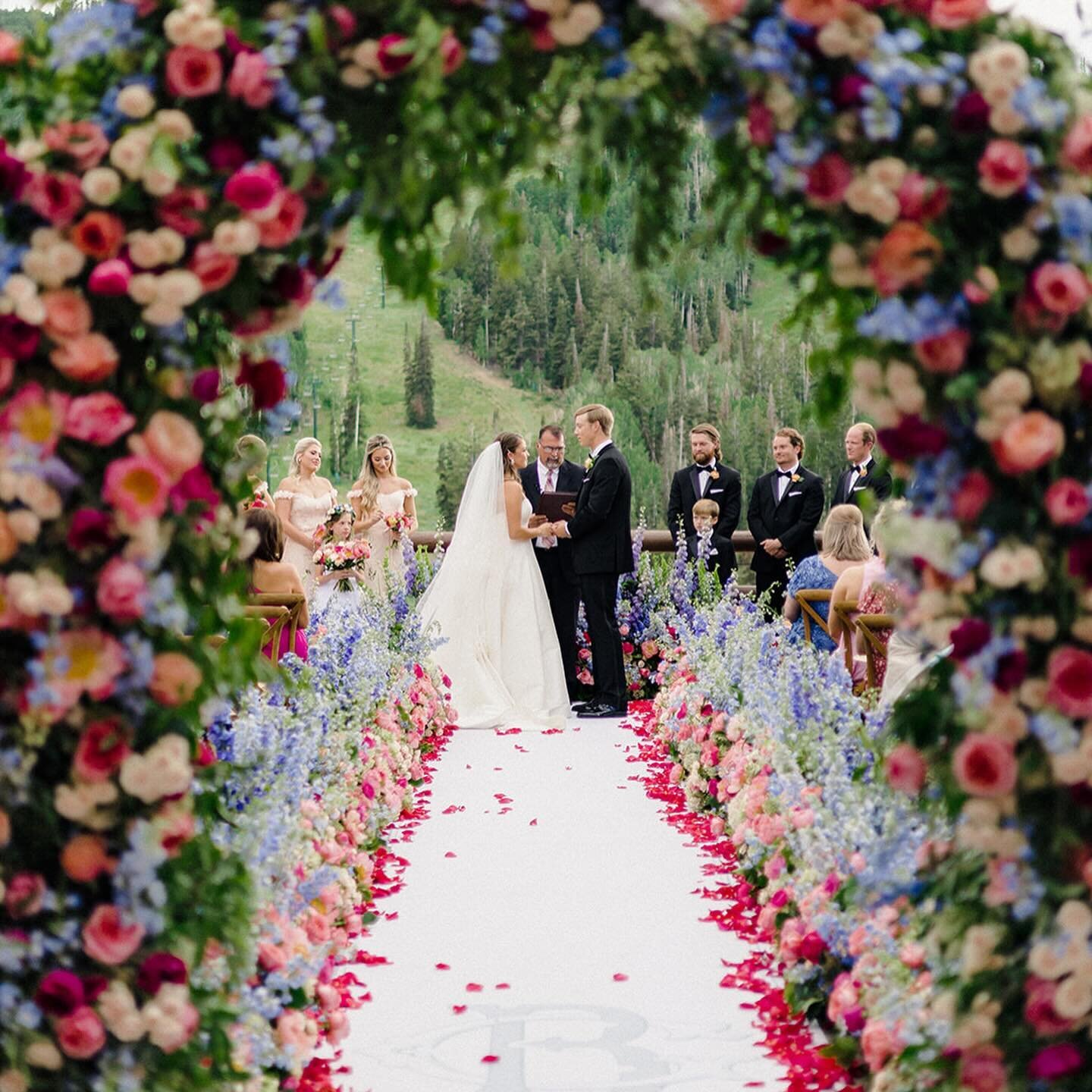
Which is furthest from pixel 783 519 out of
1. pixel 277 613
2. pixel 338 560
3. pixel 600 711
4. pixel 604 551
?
pixel 277 613

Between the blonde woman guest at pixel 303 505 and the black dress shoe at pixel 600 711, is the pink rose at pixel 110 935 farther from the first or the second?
the blonde woman guest at pixel 303 505

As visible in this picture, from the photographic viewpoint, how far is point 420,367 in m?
35.6

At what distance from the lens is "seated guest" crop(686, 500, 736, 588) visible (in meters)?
10.2

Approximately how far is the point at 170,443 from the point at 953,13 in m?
1.49

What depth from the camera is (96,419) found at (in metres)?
2.25

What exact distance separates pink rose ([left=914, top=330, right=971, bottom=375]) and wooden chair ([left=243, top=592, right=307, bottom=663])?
12.1ft

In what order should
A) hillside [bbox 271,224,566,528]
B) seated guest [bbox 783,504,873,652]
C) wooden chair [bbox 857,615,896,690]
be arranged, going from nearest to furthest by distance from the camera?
1. wooden chair [bbox 857,615,896,690]
2. seated guest [bbox 783,504,873,652]
3. hillside [bbox 271,224,566,528]

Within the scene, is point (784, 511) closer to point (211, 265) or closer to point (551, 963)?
point (551, 963)

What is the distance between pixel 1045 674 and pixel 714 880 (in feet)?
10.9

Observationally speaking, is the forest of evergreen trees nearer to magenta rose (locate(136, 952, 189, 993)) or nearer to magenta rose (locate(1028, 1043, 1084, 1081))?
magenta rose (locate(1028, 1043, 1084, 1081))

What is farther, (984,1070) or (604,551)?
(604,551)

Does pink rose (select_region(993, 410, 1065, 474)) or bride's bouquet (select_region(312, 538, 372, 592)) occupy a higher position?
pink rose (select_region(993, 410, 1065, 474))

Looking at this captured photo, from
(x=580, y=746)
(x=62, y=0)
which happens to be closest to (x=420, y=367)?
(x=580, y=746)

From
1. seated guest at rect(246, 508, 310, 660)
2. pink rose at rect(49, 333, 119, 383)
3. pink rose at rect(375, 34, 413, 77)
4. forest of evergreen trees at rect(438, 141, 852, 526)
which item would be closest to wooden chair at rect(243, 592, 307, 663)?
seated guest at rect(246, 508, 310, 660)
